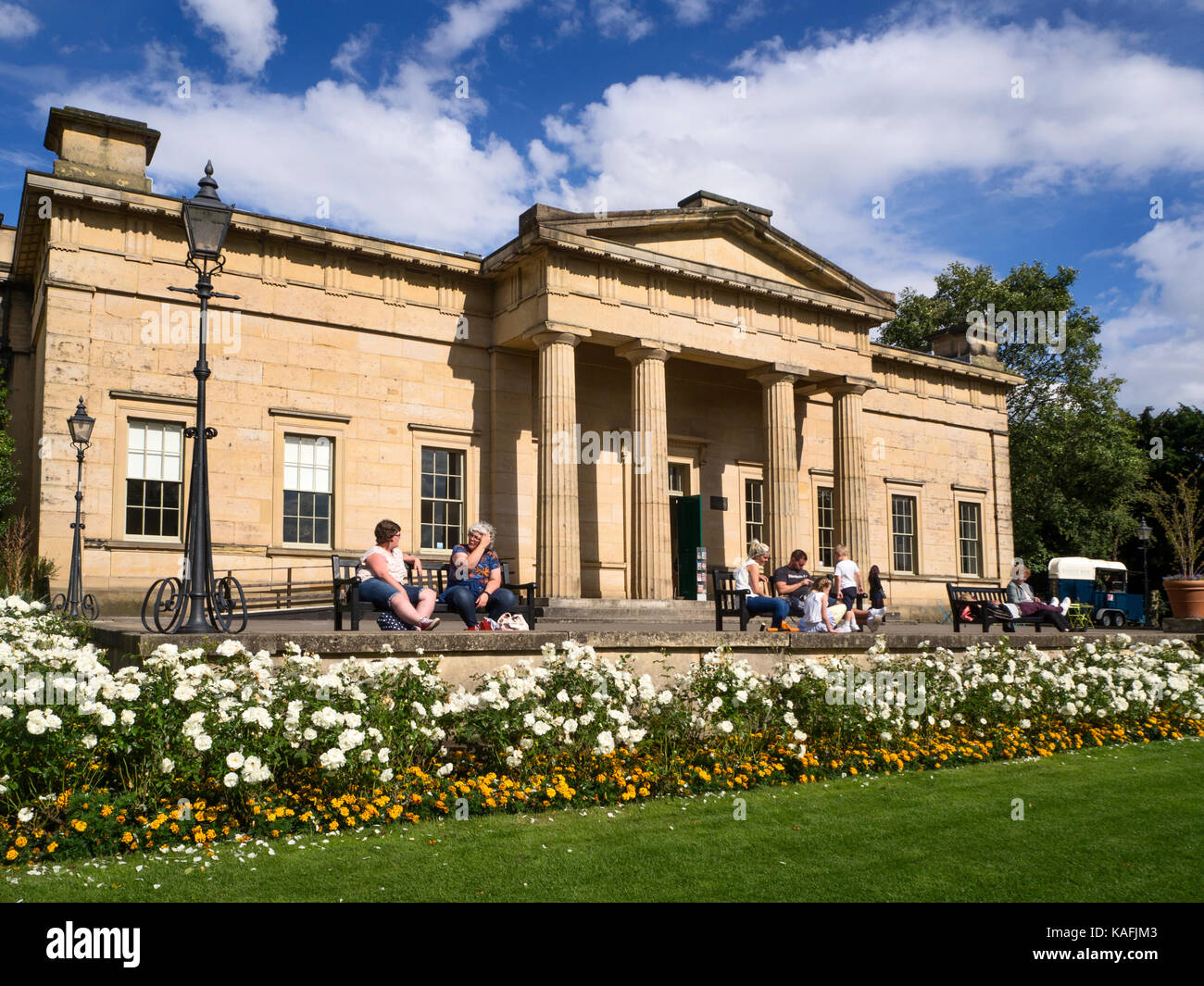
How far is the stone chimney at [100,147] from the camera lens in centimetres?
1845

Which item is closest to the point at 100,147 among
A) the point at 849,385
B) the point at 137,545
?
the point at 137,545

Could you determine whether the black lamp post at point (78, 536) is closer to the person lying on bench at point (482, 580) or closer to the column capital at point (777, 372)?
the person lying on bench at point (482, 580)

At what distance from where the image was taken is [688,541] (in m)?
24.6

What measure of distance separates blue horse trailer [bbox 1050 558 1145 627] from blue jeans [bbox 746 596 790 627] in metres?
26.5

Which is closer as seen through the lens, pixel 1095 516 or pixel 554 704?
pixel 554 704

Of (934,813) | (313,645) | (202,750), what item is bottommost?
(934,813)

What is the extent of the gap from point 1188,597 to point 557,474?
41.8 ft

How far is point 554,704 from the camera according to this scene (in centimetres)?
777

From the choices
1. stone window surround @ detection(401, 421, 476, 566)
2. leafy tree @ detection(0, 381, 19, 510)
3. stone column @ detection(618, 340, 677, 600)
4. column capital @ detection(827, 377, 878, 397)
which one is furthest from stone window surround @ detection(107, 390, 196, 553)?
column capital @ detection(827, 377, 878, 397)

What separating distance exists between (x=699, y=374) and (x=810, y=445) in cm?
447

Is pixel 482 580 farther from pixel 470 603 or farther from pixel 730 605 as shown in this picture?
pixel 730 605

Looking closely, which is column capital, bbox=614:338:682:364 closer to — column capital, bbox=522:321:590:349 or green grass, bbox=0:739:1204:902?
column capital, bbox=522:321:590:349

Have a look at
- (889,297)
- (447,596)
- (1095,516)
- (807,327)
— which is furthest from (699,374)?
(1095,516)
